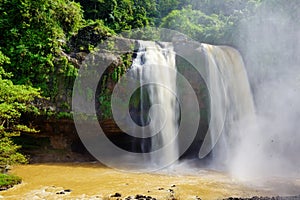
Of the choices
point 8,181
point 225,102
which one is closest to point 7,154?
point 8,181

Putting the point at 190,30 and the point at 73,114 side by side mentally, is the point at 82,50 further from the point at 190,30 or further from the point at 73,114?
the point at 190,30

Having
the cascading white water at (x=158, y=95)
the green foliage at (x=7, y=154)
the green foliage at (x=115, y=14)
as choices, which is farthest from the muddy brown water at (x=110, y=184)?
the green foliage at (x=115, y=14)

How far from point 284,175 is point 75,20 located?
1183 cm

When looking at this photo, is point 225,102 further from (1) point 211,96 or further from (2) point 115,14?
(2) point 115,14

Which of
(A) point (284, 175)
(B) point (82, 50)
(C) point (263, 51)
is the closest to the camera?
(A) point (284, 175)

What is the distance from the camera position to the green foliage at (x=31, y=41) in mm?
12242

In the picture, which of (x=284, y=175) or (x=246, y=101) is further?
(x=246, y=101)

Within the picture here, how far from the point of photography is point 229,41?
58.5 feet

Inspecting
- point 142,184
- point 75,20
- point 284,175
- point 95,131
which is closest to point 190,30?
point 75,20

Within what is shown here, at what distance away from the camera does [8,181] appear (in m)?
8.87

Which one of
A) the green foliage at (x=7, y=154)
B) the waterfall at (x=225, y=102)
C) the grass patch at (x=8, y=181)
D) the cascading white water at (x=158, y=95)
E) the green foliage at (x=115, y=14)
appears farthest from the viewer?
the green foliage at (x=115, y=14)

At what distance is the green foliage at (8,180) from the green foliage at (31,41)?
14.0 ft

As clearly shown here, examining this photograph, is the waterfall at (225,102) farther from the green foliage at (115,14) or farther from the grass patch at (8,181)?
the green foliage at (115,14)

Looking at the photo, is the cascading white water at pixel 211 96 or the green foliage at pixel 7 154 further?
the cascading white water at pixel 211 96
